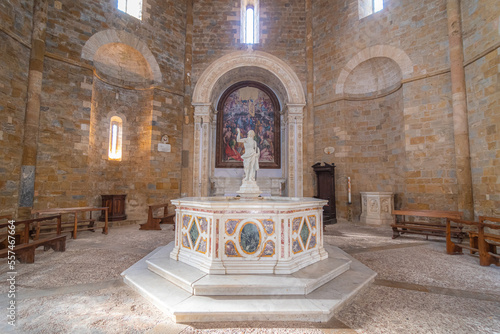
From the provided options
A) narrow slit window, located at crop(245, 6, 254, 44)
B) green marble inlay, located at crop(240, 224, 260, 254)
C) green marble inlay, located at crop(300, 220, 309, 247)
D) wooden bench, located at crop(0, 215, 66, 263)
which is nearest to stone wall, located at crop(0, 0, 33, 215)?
wooden bench, located at crop(0, 215, 66, 263)

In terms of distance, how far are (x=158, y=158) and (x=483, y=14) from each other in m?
11.0

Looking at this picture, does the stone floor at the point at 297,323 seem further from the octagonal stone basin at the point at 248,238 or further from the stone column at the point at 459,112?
the stone column at the point at 459,112

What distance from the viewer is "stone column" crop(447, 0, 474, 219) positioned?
6785mm

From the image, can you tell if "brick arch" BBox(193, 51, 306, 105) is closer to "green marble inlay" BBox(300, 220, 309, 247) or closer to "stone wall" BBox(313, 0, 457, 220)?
"stone wall" BBox(313, 0, 457, 220)

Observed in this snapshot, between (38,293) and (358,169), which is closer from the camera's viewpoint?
(38,293)

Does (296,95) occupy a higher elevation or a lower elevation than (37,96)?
higher

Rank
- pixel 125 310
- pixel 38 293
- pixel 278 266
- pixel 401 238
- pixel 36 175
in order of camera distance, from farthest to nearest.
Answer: pixel 36 175 < pixel 401 238 < pixel 278 266 < pixel 38 293 < pixel 125 310

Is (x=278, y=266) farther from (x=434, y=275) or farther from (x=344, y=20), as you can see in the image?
(x=344, y=20)

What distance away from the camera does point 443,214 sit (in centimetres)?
562

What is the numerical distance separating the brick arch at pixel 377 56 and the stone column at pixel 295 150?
1.85 meters

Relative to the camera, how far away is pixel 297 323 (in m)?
2.45

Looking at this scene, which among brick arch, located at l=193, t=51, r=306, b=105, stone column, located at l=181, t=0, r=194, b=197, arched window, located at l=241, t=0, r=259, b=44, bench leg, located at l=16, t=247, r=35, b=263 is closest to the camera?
bench leg, located at l=16, t=247, r=35, b=263

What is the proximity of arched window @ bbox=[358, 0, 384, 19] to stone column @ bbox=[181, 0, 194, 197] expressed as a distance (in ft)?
23.4

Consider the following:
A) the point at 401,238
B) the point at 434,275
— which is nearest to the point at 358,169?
the point at 401,238
